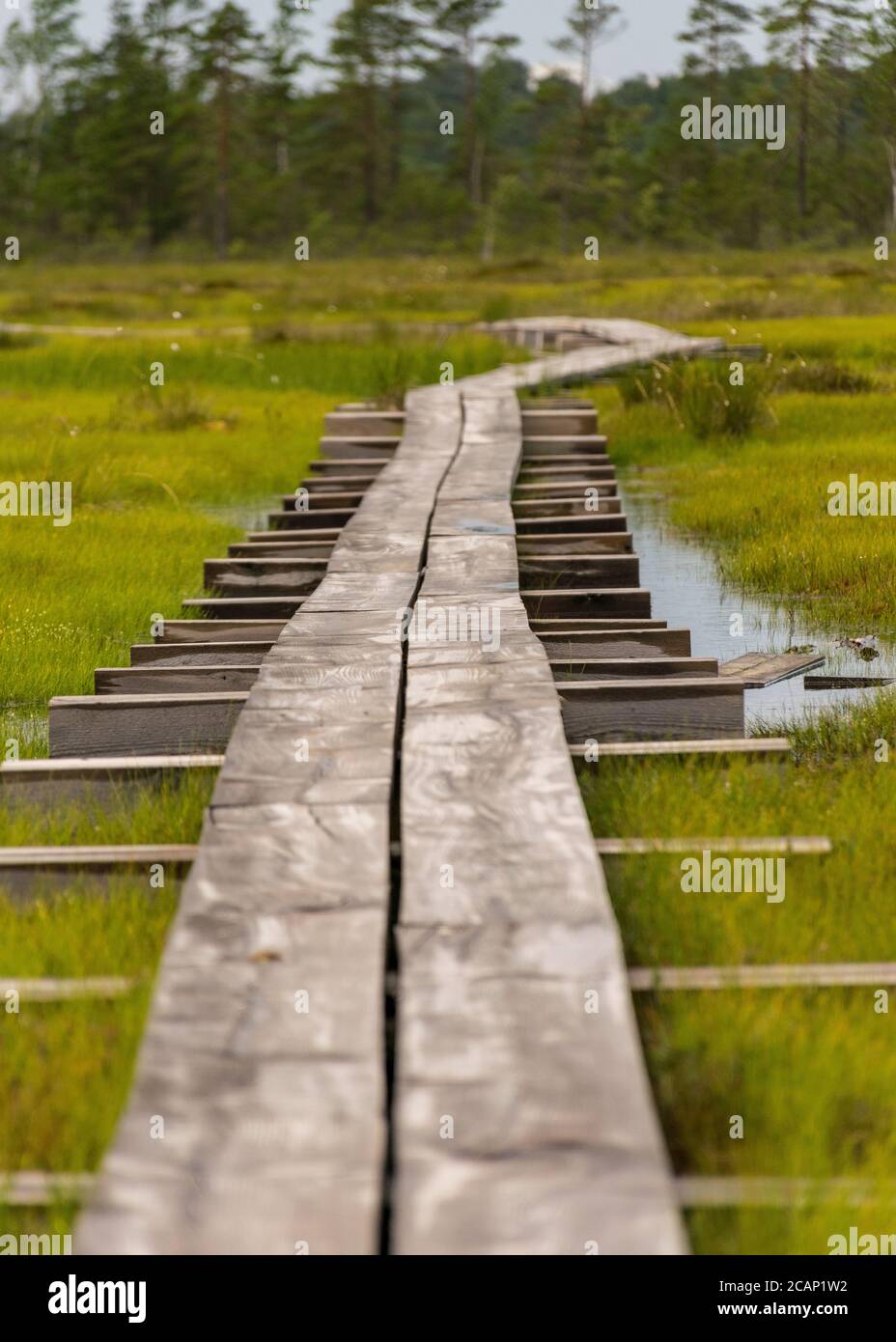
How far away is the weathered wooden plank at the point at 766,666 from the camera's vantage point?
20.1ft

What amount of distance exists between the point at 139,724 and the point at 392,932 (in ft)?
6.06

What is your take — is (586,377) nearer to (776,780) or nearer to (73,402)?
(73,402)

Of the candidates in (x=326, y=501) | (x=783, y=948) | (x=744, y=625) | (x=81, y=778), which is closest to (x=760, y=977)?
(x=783, y=948)

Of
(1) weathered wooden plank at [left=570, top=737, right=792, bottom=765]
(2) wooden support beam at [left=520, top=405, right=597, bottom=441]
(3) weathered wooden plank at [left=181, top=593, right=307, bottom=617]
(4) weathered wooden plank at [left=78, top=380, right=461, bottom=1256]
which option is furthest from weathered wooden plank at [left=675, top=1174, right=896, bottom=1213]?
(2) wooden support beam at [left=520, top=405, right=597, bottom=441]

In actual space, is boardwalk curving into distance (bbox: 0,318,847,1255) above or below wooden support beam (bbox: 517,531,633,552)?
below

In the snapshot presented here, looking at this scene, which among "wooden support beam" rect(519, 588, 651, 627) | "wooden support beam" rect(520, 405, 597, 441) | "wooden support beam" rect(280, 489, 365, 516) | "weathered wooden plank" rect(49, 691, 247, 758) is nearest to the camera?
"weathered wooden plank" rect(49, 691, 247, 758)

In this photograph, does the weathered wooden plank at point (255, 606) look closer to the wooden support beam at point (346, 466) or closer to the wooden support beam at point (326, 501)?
the wooden support beam at point (326, 501)

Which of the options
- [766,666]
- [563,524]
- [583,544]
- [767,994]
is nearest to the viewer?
[767,994]

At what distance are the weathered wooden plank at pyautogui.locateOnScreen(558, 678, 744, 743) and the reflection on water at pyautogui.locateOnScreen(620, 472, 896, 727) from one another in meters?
0.77

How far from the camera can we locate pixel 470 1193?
2.16 meters

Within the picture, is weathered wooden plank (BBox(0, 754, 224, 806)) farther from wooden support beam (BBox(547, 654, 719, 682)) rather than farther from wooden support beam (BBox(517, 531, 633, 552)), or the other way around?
wooden support beam (BBox(517, 531, 633, 552))

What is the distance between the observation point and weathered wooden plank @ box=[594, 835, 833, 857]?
362 cm

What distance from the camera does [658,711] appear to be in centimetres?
474

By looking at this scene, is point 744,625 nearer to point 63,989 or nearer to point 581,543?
point 581,543
